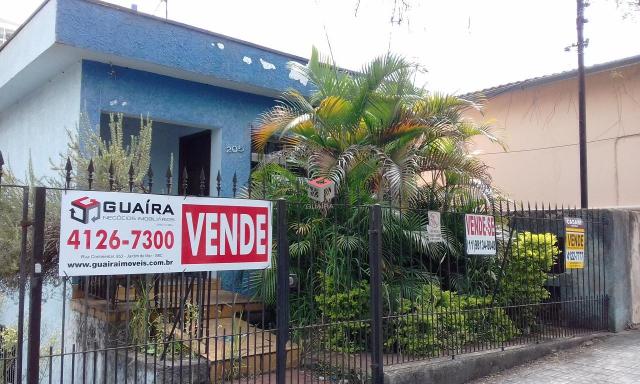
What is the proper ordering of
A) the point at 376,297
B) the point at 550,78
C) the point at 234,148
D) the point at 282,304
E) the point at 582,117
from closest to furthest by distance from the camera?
the point at 282,304 < the point at 376,297 < the point at 234,148 < the point at 582,117 < the point at 550,78

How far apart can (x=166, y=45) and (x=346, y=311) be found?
4.72m

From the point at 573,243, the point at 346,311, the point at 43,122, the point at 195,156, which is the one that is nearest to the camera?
the point at 346,311

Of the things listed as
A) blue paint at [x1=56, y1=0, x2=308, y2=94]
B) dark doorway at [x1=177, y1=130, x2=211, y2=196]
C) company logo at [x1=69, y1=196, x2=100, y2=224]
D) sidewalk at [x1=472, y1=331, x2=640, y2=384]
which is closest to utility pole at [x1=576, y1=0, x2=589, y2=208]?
sidewalk at [x1=472, y1=331, x2=640, y2=384]

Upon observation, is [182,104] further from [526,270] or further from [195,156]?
[526,270]

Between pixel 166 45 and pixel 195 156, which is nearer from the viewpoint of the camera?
pixel 166 45

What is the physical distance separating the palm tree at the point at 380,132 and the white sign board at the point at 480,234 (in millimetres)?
892

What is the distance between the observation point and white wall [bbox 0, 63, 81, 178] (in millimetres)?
7871

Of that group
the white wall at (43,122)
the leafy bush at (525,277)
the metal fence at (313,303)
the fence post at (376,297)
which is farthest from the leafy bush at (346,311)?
the white wall at (43,122)

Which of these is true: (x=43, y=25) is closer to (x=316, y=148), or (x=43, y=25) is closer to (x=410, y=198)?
(x=316, y=148)

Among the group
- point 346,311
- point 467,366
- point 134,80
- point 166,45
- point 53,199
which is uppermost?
point 166,45

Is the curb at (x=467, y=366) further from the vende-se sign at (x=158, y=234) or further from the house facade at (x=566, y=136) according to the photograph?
the house facade at (x=566, y=136)

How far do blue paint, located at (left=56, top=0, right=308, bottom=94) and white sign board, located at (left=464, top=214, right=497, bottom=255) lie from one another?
13.7 feet

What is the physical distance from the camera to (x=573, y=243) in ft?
26.6

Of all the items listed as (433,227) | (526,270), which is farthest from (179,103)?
(526,270)
